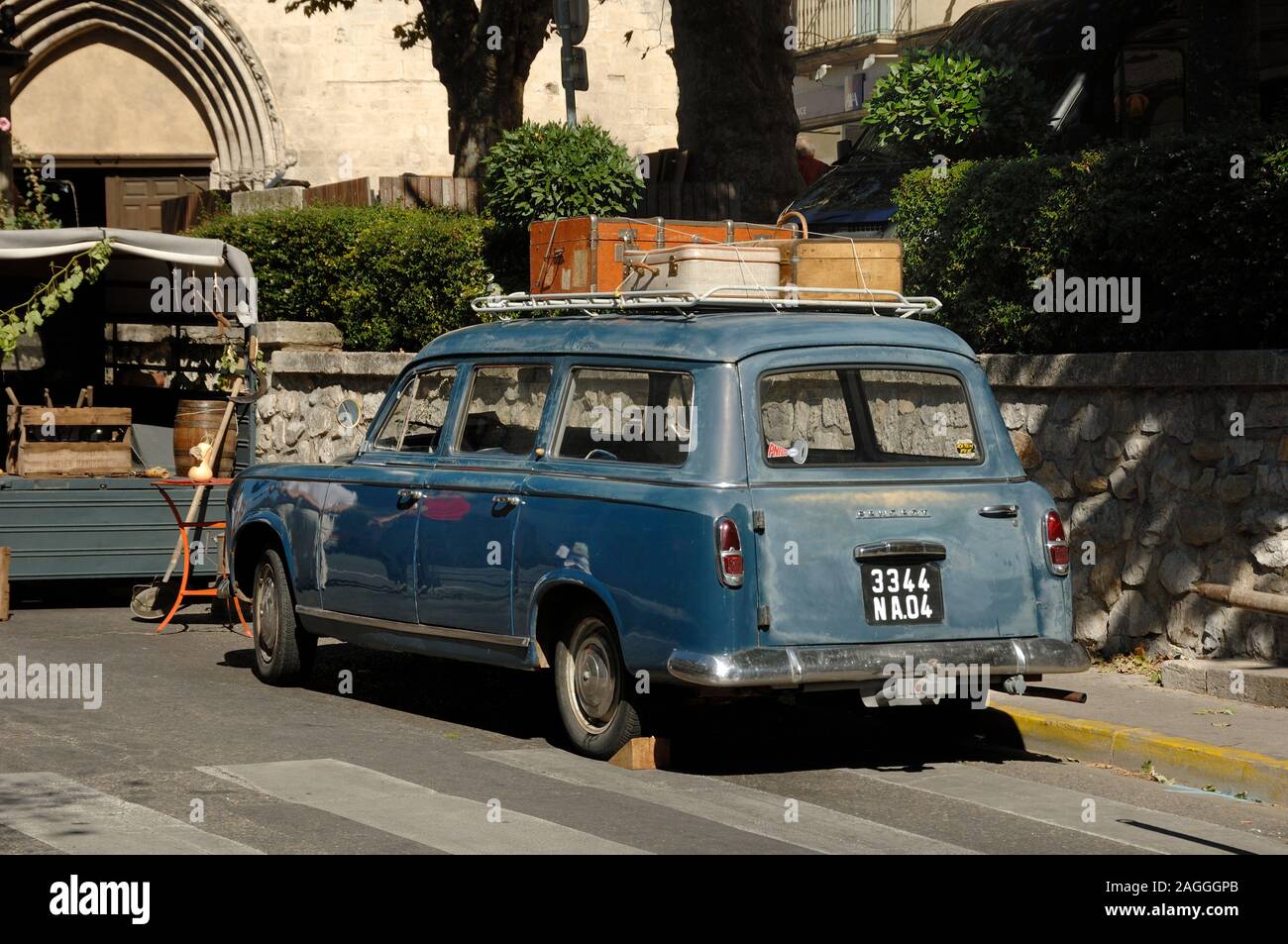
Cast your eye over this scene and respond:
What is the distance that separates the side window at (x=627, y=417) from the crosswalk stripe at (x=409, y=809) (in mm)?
1804

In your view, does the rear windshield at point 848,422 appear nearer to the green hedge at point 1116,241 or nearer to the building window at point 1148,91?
the green hedge at point 1116,241

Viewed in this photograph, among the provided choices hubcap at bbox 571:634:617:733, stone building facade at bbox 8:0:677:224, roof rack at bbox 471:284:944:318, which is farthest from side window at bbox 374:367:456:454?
stone building facade at bbox 8:0:677:224

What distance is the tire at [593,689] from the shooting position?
859 centimetres

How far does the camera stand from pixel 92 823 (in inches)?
281

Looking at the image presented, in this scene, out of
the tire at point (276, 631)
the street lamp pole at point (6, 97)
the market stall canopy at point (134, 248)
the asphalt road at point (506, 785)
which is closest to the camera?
the asphalt road at point (506, 785)

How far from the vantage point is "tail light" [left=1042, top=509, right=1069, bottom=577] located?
8.66m

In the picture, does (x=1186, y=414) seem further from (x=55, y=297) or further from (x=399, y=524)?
(x=55, y=297)

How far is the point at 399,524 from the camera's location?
975 cm

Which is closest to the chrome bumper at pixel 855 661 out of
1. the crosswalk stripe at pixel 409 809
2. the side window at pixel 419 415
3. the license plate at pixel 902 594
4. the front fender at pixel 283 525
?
the license plate at pixel 902 594

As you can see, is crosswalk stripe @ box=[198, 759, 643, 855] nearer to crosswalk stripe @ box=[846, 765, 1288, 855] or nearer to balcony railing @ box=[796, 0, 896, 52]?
crosswalk stripe @ box=[846, 765, 1288, 855]

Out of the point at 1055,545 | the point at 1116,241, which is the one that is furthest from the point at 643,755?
the point at 1116,241
